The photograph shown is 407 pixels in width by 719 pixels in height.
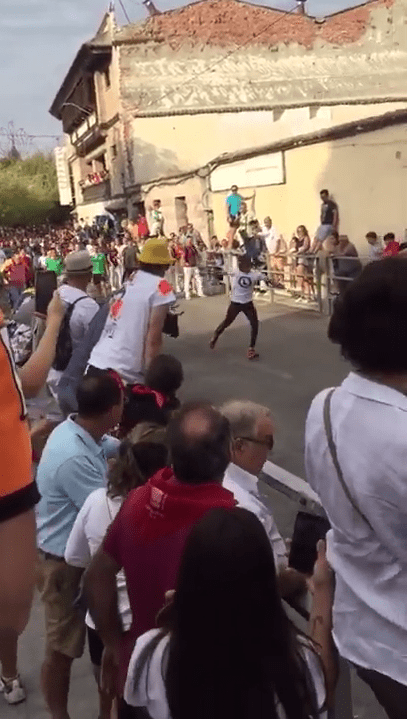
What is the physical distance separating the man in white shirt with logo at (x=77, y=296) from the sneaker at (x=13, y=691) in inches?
70.8

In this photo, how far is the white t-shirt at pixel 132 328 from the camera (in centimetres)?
496

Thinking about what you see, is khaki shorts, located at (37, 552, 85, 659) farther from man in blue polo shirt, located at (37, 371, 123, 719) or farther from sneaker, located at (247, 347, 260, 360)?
sneaker, located at (247, 347, 260, 360)

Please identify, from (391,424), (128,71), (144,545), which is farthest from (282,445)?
(128,71)

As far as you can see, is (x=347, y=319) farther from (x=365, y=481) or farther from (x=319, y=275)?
(x=319, y=275)

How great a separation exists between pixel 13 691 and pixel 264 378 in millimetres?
6614

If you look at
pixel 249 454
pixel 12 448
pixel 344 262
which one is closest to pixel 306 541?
pixel 249 454

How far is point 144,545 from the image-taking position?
7.14 feet

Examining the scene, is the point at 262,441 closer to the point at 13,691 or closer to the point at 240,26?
the point at 13,691

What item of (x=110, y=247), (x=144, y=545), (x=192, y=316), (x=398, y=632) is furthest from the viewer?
(x=110, y=247)

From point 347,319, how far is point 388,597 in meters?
0.64

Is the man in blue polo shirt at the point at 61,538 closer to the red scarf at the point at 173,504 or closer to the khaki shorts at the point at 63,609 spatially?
the khaki shorts at the point at 63,609

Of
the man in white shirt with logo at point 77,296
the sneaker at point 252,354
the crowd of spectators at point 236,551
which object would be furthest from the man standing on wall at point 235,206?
the crowd of spectators at point 236,551

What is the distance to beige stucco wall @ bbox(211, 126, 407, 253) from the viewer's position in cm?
1517

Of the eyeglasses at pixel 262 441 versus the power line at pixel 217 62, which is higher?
the power line at pixel 217 62
